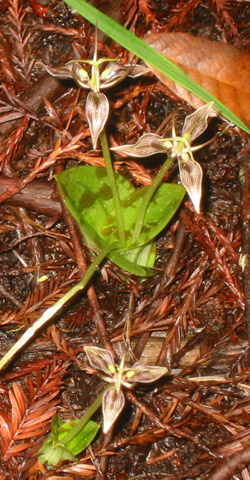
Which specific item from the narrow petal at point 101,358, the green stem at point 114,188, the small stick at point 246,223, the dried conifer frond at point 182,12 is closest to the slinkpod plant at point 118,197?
the green stem at point 114,188

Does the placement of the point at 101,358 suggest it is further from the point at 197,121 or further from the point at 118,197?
the point at 197,121

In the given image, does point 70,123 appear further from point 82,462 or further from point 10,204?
point 82,462

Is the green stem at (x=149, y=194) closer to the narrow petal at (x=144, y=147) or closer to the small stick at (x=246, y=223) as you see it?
the narrow petal at (x=144, y=147)

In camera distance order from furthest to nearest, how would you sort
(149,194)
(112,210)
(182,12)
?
(182,12), (112,210), (149,194)

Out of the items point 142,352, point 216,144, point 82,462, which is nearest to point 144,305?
point 142,352

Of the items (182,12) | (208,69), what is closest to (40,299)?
(208,69)

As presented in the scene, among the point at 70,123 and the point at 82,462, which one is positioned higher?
the point at 70,123
